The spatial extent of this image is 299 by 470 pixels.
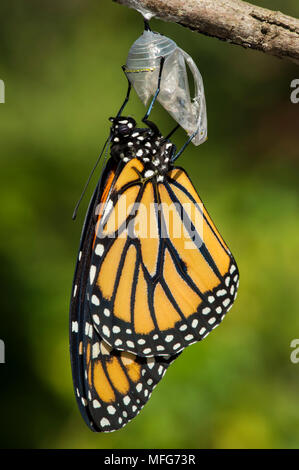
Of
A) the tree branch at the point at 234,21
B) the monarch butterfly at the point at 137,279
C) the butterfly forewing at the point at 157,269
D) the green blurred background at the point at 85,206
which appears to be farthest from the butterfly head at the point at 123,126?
the green blurred background at the point at 85,206

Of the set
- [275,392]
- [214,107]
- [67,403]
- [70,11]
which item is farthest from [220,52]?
[67,403]

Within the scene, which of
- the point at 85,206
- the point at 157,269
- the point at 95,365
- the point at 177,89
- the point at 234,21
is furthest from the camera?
the point at 85,206

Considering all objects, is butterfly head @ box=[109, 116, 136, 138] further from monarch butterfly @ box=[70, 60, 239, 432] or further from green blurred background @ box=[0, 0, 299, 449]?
green blurred background @ box=[0, 0, 299, 449]

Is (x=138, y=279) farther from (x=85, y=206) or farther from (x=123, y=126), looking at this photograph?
(x=85, y=206)

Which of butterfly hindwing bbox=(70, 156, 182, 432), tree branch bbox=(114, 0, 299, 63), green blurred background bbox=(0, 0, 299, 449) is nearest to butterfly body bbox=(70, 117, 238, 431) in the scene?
butterfly hindwing bbox=(70, 156, 182, 432)

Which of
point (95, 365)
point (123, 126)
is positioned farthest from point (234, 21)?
point (95, 365)

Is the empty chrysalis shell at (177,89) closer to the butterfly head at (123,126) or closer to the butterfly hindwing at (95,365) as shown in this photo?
the butterfly head at (123,126)
